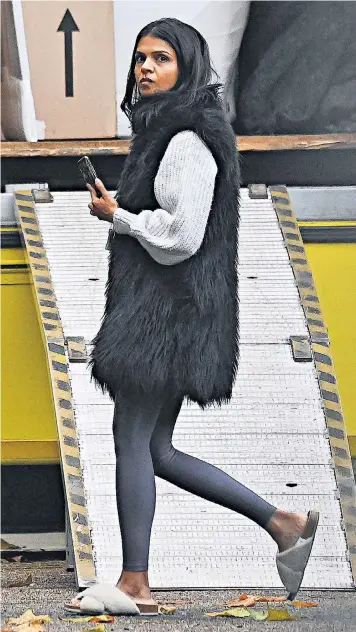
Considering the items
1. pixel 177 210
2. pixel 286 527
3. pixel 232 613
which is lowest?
pixel 232 613

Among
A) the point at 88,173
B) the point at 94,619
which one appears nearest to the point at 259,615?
the point at 94,619

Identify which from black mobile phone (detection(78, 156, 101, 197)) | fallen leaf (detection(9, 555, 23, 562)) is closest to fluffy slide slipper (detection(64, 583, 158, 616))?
black mobile phone (detection(78, 156, 101, 197))

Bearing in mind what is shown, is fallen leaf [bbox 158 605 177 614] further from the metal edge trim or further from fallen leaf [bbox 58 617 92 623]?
the metal edge trim

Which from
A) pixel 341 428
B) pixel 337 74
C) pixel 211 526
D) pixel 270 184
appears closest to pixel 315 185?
pixel 270 184

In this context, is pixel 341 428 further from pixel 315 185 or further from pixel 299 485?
pixel 315 185

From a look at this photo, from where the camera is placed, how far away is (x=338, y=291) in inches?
236

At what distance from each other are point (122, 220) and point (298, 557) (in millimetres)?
1044

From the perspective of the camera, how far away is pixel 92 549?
4.71 meters

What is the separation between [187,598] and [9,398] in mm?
1575

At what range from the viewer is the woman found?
4.19 m

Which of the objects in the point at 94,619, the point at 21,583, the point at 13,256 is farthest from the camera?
the point at 13,256

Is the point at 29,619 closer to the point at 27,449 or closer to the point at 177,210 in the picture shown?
the point at 177,210

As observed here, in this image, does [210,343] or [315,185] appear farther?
[315,185]

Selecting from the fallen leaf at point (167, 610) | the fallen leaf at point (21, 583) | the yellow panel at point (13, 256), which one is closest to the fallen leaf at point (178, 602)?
the fallen leaf at point (167, 610)
